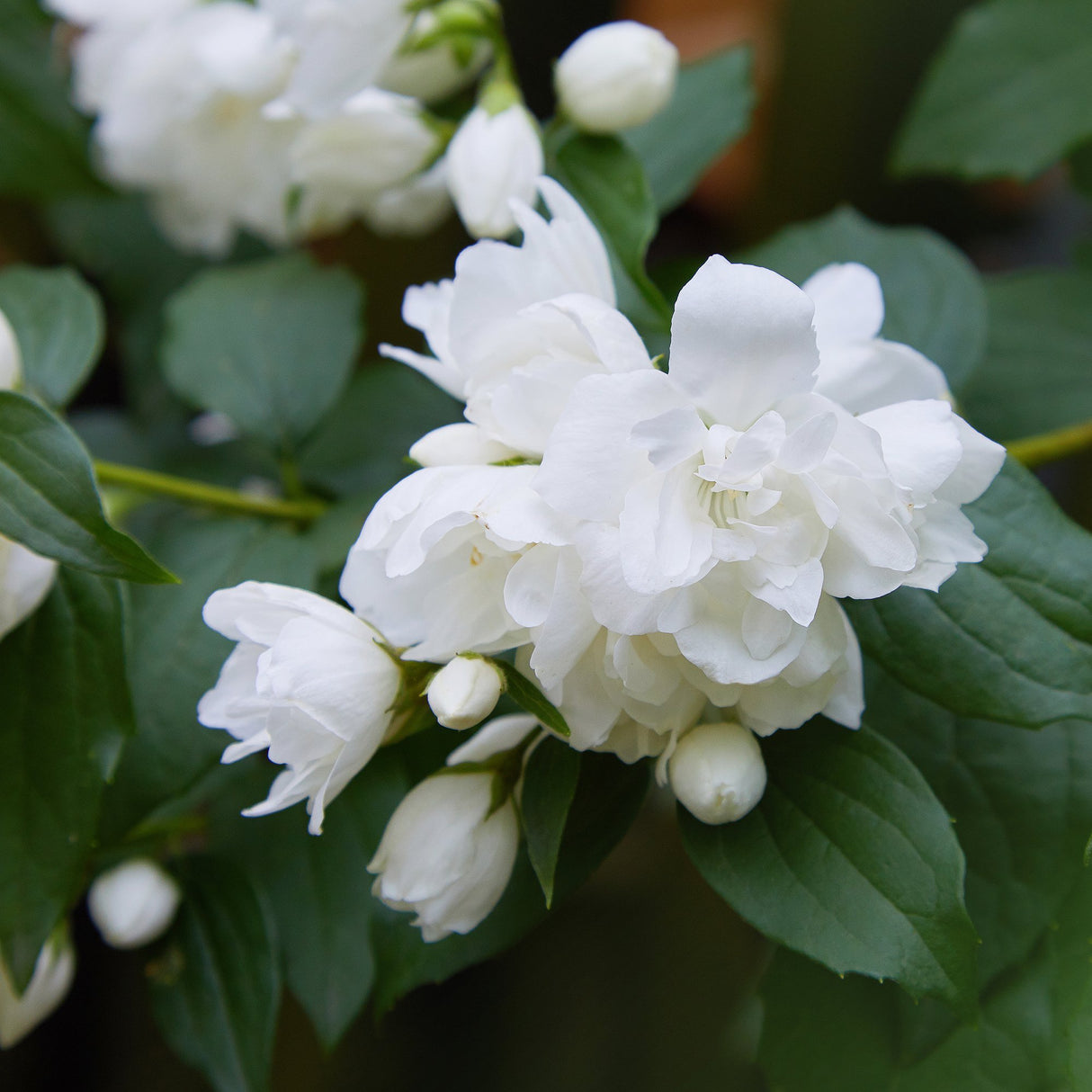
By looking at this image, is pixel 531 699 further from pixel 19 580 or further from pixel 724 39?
pixel 724 39

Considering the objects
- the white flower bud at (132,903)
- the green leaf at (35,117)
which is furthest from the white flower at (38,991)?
the green leaf at (35,117)

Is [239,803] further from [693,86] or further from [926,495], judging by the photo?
[693,86]

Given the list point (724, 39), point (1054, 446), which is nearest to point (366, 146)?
point (1054, 446)

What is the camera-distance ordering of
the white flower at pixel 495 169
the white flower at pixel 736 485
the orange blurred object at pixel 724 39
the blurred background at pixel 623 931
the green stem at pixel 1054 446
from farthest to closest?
1. the orange blurred object at pixel 724 39
2. the blurred background at pixel 623 931
3. the green stem at pixel 1054 446
4. the white flower at pixel 495 169
5. the white flower at pixel 736 485

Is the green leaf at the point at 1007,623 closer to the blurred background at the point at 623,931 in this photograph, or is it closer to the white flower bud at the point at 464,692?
the white flower bud at the point at 464,692

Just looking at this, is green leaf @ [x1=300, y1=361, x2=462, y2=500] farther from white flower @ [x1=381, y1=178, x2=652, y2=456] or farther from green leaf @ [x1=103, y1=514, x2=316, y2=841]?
white flower @ [x1=381, y1=178, x2=652, y2=456]

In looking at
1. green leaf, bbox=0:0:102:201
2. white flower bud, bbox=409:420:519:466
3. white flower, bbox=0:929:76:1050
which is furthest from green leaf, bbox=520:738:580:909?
green leaf, bbox=0:0:102:201
